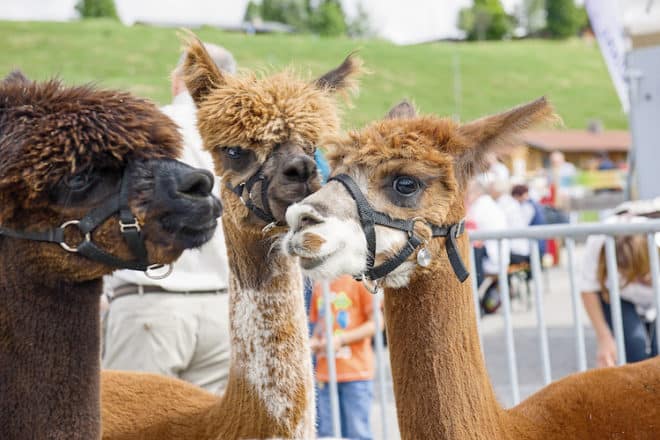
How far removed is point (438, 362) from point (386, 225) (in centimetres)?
45

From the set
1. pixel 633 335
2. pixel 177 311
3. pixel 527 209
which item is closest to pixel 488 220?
pixel 527 209

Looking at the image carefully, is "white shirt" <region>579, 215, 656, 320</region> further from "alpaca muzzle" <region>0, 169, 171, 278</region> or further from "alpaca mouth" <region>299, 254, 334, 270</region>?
"alpaca muzzle" <region>0, 169, 171, 278</region>

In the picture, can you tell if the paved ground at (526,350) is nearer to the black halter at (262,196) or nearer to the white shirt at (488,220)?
the white shirt at (488,220)

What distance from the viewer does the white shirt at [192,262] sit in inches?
142

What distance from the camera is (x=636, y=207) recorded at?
192 inches

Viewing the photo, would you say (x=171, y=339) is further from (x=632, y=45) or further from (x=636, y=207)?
(x=632, y=45)

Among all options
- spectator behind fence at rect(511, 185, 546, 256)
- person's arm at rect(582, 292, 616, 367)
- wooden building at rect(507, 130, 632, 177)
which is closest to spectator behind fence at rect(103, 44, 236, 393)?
person's arm at rect(582, 292, 616, 367)

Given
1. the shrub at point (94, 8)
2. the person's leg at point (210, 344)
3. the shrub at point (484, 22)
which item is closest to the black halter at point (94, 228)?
the person's leg at point (210, 344)

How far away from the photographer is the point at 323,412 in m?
4.90

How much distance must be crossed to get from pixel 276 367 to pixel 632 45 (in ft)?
18.1

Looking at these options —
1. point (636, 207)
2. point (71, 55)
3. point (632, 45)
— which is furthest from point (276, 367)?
point (71, 55)

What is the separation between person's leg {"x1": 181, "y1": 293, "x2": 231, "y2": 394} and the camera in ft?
12.1

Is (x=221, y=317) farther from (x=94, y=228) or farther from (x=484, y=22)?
(x=484, y=22)

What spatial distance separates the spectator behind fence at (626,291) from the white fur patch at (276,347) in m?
2.36
